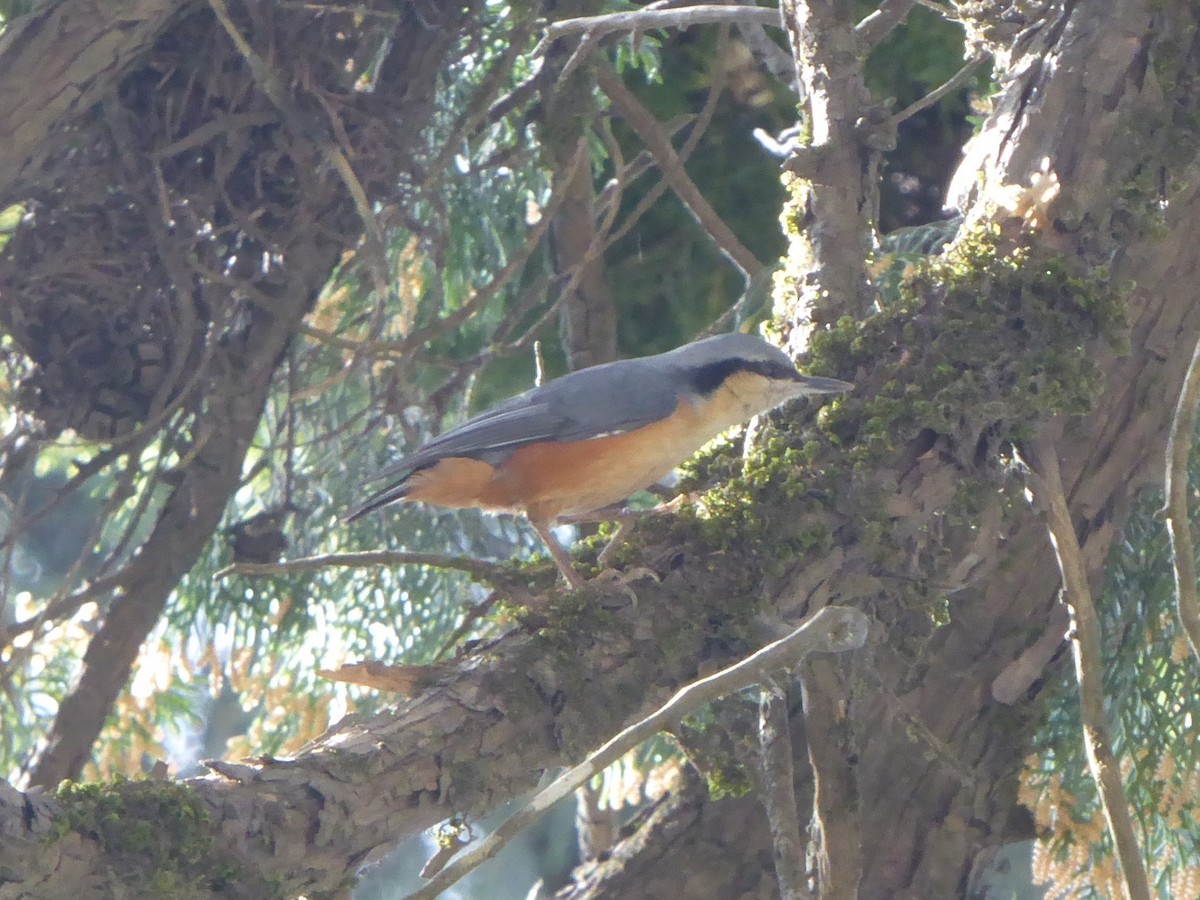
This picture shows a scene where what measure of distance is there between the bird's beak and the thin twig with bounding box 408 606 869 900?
53 cm

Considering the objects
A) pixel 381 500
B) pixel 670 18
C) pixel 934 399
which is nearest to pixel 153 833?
pixel 381 500

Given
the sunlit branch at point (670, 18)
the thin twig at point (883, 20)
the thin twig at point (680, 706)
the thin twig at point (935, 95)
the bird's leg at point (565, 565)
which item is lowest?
the thin twig at point (680, 706)

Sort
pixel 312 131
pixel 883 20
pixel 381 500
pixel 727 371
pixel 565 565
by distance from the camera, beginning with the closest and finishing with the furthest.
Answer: pixel 565 565 → pixel 727 371 → pixel 381 500 → pixel 883 20 → pixel 312 131

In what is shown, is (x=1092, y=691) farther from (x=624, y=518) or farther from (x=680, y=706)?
(x=624, y=518)

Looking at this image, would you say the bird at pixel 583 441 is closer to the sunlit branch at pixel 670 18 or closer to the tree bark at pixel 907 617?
the tree bark at pixel 907 617

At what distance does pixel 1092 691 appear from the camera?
1874 mm

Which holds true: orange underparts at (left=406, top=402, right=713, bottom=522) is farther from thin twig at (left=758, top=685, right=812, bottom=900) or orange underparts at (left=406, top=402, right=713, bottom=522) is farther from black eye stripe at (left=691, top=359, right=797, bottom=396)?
thin twig at (left=758, top=685, right=812, bottom=900)

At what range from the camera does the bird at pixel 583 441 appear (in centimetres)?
249

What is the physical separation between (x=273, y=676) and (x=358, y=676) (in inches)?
69.9

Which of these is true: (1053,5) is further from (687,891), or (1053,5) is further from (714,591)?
(687,891)

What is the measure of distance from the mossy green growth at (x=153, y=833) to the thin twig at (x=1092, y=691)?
1.14 meters

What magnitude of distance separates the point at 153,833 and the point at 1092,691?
125 cm

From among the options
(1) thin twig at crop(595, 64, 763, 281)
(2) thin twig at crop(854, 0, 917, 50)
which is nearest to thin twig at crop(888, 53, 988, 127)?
(2) thin twig at crop(854, 0, 917, 50)

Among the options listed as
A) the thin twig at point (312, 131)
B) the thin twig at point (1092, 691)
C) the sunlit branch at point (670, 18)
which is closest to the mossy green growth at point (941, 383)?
the thin twig at point (1092, 691)
